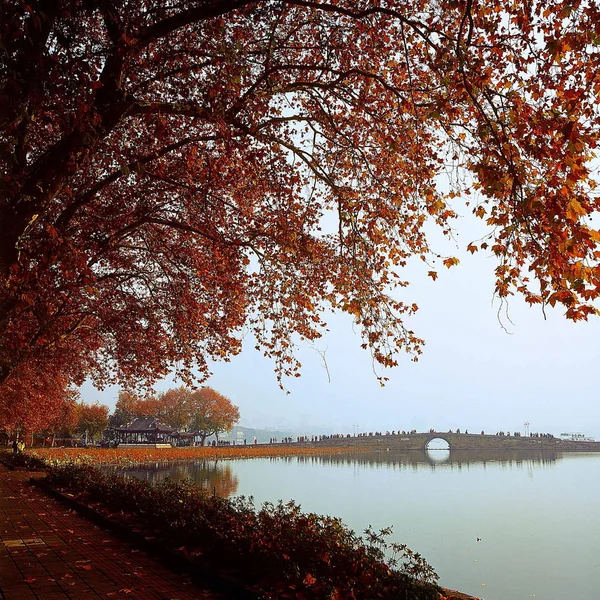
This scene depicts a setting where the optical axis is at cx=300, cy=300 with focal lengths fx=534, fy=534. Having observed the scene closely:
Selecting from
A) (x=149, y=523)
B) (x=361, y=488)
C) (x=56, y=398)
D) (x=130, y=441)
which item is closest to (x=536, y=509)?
(x=361, y=488)

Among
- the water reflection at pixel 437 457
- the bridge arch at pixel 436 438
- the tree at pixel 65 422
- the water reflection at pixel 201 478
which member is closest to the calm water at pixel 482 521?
the water reflection at pixel 201 478

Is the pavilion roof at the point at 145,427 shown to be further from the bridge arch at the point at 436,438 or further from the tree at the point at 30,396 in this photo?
the bridge arch at the point at 436,438

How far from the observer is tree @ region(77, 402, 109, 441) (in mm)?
74438

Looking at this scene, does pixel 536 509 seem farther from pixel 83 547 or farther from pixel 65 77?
pixel 65 77

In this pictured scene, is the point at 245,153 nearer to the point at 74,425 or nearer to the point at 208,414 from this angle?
the point at 74,425

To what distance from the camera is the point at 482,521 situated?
66.9 ft

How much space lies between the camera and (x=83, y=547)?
8430 mm

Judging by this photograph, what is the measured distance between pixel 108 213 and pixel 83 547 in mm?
6287

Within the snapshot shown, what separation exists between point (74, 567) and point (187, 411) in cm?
8008

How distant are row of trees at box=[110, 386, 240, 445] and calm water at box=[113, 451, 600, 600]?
48.7 meters

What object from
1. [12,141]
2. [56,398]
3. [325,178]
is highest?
[325,178]

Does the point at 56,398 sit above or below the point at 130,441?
above

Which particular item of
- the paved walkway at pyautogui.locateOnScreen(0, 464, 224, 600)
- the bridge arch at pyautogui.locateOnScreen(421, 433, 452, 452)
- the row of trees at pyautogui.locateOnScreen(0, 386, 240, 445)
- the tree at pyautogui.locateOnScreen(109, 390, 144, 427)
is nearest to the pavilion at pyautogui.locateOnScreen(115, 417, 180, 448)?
the row of trees at pyautogui.locateOnScreen(0, 386, 240, 445)

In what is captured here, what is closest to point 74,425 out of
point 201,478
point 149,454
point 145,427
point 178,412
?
point 145,427
